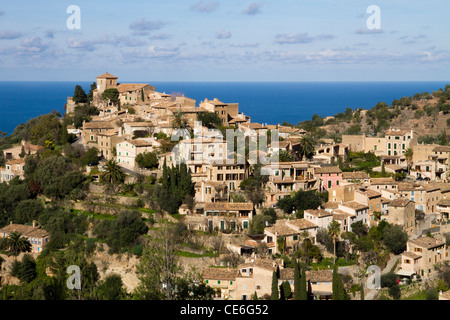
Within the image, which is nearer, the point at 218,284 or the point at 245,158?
the point at 218,284

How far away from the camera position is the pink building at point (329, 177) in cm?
3153

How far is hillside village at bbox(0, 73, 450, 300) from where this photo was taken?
26125 millimetres

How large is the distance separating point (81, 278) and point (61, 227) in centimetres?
512

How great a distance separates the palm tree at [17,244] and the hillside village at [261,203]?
251mm

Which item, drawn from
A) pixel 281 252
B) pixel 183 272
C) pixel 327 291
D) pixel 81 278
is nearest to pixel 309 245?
pixel 281 252

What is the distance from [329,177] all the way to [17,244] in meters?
14.4

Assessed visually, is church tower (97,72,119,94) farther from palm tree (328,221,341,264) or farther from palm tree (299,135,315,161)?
palm tree (328,221,341,264)

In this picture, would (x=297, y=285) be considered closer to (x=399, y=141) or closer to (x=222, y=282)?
(x=222, y=282)

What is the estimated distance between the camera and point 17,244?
29016mm

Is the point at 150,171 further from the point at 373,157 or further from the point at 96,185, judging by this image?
the point at 373,157

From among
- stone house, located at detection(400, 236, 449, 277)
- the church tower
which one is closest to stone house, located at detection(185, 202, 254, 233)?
stone house, located at detection(400, 236, 449, 277)

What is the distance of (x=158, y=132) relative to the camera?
36125mm

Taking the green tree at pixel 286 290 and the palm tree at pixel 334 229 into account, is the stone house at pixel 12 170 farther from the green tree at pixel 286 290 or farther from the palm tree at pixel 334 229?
the green tree at pixel 286 290
